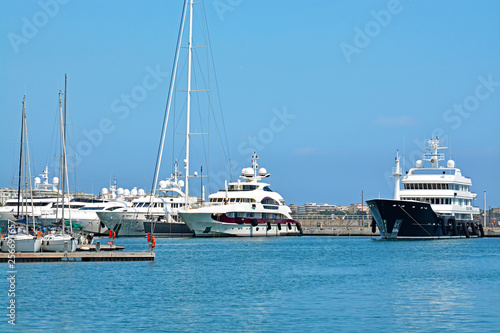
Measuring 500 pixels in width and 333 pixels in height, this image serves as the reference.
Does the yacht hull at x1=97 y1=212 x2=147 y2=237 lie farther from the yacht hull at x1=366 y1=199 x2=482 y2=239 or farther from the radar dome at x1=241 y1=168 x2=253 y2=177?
the yacht hull at x1=366 y1=199 x2=482 y2=239

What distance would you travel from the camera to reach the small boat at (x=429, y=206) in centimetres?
7375

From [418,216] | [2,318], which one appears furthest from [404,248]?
[2,318]

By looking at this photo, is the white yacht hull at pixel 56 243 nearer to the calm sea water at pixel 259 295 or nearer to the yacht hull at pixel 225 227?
the calm sea water at pixel 259 295

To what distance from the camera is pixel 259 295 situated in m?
32.5

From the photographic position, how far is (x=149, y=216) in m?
88.4

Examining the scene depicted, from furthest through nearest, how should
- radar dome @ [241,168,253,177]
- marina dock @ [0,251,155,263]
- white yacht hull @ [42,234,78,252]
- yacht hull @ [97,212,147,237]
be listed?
radar dome @ [241,168,253,177]
yacht hull @ [97,212,147,237]
white yacht hull @ [42,234,78,252]
marina dock @ [0,251,155,263]

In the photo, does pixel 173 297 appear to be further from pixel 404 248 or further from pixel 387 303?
pixel 404 248

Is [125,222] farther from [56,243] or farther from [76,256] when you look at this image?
[76,256]

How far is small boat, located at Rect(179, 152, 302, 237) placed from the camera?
8556 centimetres

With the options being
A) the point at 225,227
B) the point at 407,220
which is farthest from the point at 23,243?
the point at 225,227

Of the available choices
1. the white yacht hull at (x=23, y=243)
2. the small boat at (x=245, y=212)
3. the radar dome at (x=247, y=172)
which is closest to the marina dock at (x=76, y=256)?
the white yacht hull at (x=23, y=243)

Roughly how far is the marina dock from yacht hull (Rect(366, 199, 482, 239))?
108 feet

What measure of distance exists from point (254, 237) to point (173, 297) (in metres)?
56.5

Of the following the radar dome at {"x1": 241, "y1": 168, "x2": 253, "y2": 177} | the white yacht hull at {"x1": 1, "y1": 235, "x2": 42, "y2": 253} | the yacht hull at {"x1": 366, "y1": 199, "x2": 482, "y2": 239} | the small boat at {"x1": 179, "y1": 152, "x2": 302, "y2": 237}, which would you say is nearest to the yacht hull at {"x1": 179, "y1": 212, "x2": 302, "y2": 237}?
the small boat at {"x1": 179, "y1": 152, "x2": 302, "y2": 237}
